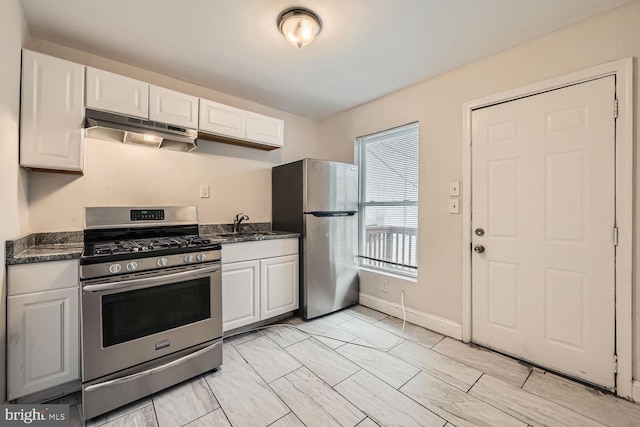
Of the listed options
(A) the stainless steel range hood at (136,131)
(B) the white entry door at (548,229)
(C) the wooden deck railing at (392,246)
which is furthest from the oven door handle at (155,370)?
(B) the white entry door at (548,229)

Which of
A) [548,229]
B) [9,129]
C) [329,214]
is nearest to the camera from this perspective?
[9,129]

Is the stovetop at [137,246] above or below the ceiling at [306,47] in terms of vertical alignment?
below

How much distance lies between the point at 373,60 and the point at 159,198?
2.27m

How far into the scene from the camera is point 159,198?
8.03 ft

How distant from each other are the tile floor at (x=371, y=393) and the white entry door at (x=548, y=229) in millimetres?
228

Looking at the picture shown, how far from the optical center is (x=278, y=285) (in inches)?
104

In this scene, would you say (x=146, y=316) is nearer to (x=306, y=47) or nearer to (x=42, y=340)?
(x=42, y=340)

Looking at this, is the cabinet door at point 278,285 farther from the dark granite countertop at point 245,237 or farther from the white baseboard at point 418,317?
the white baseboard at point 418,317

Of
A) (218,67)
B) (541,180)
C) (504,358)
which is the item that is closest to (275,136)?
(218,67)

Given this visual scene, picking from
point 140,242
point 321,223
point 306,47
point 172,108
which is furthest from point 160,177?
point 306,47

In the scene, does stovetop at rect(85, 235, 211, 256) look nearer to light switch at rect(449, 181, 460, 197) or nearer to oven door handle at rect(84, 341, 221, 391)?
oven door handle at rect(84, 341, 221, 391)

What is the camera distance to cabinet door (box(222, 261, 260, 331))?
7.53 feet

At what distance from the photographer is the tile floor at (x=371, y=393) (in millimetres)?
1473

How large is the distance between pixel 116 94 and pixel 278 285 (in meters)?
2.05
